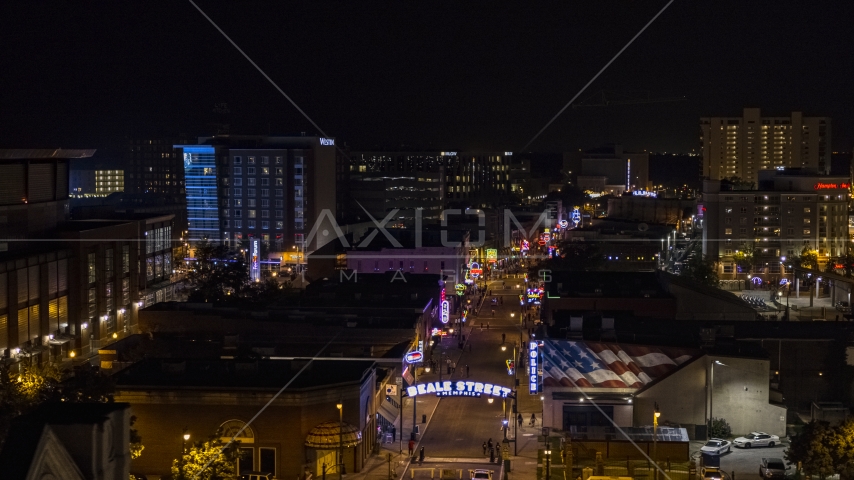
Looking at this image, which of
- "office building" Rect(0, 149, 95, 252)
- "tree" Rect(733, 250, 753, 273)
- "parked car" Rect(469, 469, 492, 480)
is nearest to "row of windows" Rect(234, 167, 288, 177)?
"tree" Rect(733, 250, 753, 273)

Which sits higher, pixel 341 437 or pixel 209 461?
pixel 341 437

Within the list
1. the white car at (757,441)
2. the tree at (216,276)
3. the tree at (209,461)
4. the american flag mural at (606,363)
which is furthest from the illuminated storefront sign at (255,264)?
the tree at (209,461)

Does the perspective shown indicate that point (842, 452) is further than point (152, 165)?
No

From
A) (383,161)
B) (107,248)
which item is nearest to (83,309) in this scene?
(107,248)

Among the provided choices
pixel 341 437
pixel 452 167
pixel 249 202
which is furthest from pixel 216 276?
pixel 452 167

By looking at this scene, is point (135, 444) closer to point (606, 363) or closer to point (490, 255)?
point (606, 363)

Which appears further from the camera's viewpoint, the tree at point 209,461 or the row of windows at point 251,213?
the row of windows at point 251,213

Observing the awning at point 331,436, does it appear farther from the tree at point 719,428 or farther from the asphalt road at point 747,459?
the tree at point 719,428
